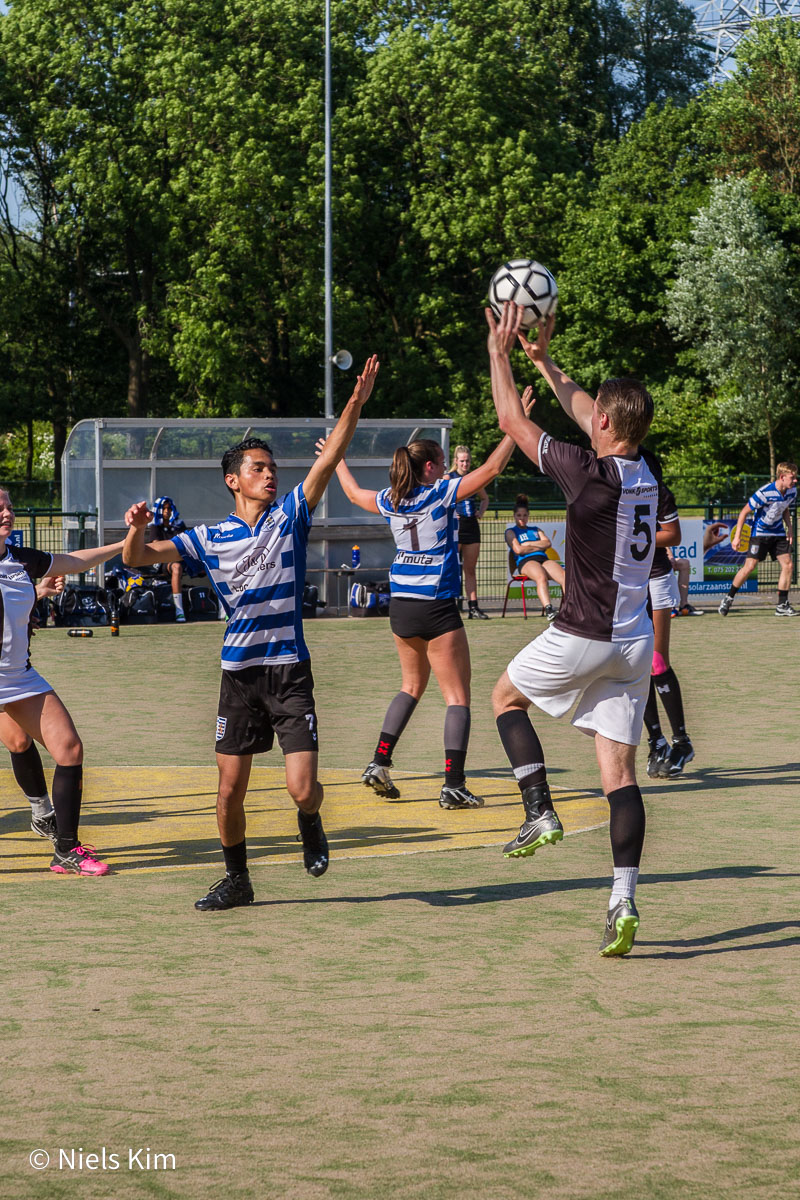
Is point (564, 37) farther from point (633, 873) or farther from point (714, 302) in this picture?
point (633, 873)

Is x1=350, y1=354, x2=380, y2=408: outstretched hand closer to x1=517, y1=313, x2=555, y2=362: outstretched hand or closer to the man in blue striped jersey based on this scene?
the man in blue striped jersey

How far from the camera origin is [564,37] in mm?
58531

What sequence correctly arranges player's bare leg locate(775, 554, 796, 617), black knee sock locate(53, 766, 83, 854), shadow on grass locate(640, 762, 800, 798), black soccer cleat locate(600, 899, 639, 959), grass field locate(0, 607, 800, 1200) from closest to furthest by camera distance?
grass field locate(0, 607, 800, 1200)
black soccer cleat locate(600, 899, 639, 959)
black knee sock locate(53, 766, 83, 854)
shadow on grass locate(640, 762, 800, 798)
player's bare leg locate(775, 554, 796, 617)

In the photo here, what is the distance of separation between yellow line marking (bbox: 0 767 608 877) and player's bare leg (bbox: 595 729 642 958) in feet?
6.92

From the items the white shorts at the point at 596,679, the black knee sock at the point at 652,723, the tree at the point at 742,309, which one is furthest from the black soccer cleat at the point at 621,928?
the tree at the point at 742,309

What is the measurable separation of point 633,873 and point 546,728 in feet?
21.5

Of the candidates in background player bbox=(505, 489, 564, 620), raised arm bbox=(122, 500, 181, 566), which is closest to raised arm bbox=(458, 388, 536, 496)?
raised arm bbox=(122, 500, 181, 566)

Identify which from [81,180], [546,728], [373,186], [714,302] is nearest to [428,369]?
[373,186]

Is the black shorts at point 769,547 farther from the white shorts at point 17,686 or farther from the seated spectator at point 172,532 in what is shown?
the white shorts at point 17,686

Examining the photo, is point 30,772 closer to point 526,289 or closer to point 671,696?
point 526,289

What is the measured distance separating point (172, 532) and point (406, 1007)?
16073mm

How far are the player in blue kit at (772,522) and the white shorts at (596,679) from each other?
52.1 feet

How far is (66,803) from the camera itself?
6.91m

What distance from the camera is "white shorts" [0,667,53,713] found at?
22.8 feet
